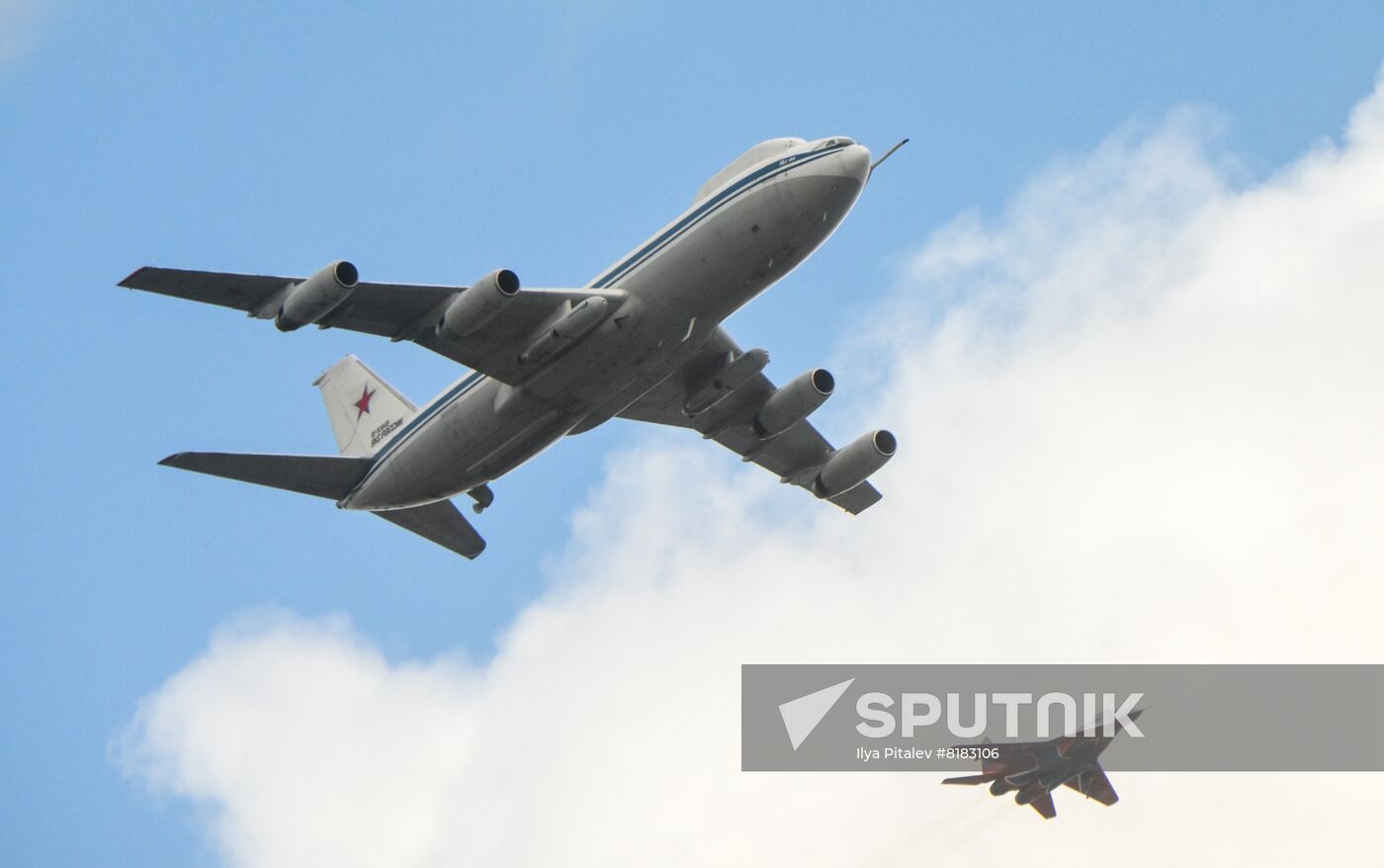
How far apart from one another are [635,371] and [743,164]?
17.5 feet

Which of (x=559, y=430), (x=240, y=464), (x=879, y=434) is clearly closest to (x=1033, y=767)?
(x=879, y=434)

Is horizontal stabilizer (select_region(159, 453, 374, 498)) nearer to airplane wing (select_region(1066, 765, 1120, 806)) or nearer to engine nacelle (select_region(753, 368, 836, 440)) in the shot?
engine nacelle (select_region(753, 368, 836, 440))

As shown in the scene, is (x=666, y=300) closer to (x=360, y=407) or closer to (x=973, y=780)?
(x=360, y=407)

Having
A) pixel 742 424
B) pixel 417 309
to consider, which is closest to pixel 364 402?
pixel 417 309

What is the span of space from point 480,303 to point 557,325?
1901 mm

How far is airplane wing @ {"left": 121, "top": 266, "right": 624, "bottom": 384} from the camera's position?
33750 mm

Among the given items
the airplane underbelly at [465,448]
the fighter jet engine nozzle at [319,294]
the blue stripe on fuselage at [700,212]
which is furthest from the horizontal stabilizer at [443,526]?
the fighter jet engine nozzle at [319,294]

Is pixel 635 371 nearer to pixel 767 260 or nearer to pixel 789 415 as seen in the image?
pixel 767 260

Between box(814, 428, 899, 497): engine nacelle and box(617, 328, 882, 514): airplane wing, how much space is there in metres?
0.49

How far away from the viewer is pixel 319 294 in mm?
32969

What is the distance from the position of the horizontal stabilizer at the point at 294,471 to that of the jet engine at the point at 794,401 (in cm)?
1069

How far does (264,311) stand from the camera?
34.1 meters

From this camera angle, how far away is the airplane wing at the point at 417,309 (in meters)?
33.8

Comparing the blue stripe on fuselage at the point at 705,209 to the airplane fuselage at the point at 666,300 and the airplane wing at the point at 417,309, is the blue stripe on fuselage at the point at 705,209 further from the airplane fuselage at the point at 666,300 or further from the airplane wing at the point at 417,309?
the airplane wing at the point at 417,309
